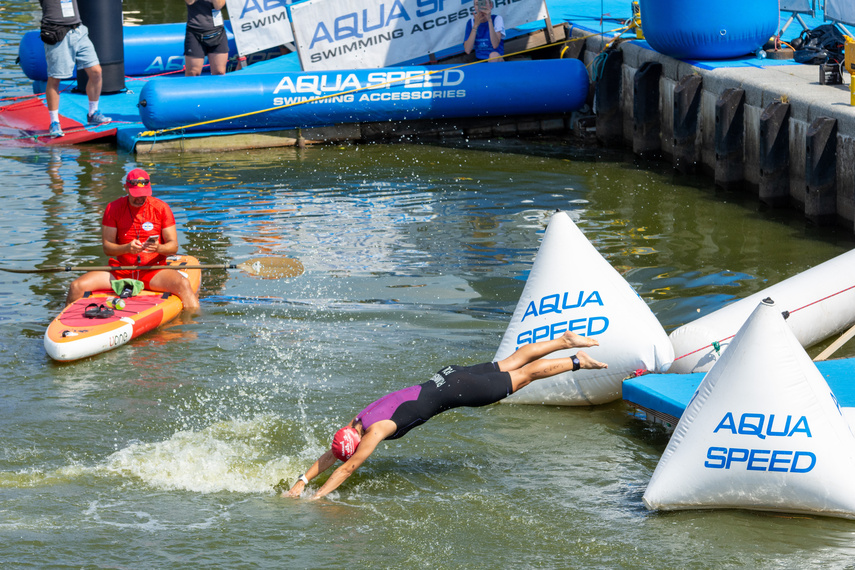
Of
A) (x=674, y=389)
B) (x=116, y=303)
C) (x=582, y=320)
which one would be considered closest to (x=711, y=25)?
(x=582, y=320)

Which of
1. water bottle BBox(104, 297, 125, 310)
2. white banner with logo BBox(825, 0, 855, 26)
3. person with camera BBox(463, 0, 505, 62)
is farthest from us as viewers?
person with camera BBox(463, 0, 505, 62)

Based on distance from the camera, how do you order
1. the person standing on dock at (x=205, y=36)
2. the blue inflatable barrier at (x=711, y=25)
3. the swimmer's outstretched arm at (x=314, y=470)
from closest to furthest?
the swimmer's outstretched arm at (x=314, y=470) < the blue inflatable barrier at (x=711, y=25) < the person standing on dock at (x=205, y=36)

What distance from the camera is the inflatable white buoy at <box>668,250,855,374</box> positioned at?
6.89 m

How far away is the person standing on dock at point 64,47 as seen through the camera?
1420 centimetres

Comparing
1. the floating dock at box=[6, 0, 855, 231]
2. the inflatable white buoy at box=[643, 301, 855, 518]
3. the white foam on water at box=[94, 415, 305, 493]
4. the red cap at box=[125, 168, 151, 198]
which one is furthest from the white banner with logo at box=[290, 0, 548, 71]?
the inflatable white buoy at box=[643, 301, 855, 518]

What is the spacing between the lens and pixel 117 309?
8.22 m

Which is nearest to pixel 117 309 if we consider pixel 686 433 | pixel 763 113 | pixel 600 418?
pixel 600 418

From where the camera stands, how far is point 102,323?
7.98 m

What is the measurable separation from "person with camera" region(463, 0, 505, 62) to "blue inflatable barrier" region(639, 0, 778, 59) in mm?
2959

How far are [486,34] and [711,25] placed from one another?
4.09m

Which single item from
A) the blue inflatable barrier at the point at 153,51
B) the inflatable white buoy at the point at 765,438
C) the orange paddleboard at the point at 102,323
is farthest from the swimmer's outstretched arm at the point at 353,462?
the blue inflatable barrier at the point at 153,51

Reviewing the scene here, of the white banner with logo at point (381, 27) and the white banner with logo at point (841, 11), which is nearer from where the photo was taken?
the white banner with logo at point (841, 11)

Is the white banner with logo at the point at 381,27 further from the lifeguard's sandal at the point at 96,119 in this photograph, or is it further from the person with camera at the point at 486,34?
the lifeguard's sandal at the point at 96,119

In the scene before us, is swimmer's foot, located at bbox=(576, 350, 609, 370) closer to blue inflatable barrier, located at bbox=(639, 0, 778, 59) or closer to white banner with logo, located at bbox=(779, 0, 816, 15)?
blue inflatable barrier, located at bbox=(639, 0, 778, 59)
